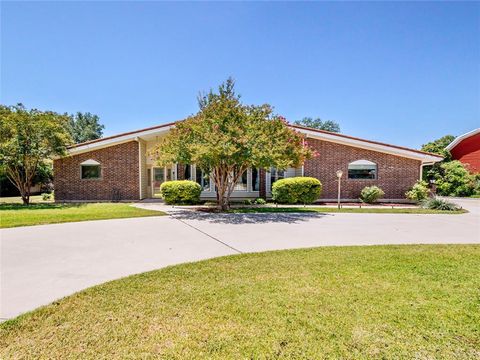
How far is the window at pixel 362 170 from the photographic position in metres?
16.7

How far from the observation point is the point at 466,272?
4.31 meters

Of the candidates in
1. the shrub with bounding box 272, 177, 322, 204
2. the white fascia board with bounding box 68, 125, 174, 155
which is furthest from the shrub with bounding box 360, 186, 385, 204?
the white fascia board with bounding box 68, 125, 174, 155

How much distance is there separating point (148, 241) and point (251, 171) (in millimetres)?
11547

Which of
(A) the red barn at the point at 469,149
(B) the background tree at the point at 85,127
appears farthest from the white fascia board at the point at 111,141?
(B) the background tree at the point at 85,127

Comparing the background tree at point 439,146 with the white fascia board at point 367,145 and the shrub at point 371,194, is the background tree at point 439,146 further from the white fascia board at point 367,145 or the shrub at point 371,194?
the shrub at point 371,194

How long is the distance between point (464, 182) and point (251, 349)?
28309 millimetres

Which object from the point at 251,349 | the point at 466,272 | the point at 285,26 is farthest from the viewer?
the point at 285,26

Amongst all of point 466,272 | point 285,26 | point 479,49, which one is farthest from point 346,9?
point 466,272

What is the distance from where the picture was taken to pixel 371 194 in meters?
15.6

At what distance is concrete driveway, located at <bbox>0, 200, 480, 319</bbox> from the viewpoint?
3924 millimetres

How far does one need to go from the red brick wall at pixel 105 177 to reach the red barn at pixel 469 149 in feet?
98.2

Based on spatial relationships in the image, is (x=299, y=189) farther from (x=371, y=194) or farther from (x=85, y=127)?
(x=85, y=127)

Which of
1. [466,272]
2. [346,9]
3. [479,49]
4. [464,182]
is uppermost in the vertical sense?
[346,9]

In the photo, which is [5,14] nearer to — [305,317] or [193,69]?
[193,69]
